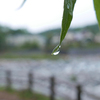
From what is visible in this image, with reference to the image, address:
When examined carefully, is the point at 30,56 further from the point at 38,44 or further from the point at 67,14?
the point at 67,14

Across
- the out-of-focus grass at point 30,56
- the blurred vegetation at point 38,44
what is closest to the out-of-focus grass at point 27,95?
the blurred vegetation at point 38,44

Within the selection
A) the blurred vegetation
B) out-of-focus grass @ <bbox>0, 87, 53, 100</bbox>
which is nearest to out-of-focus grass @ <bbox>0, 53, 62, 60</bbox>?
the blurred vegetation

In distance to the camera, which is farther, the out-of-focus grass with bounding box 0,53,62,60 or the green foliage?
the out-of-focus grass with bounding box 0,53,62,60

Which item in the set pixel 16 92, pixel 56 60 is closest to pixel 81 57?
pixel 56 60

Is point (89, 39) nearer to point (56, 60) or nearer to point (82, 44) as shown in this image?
point (82, 44)

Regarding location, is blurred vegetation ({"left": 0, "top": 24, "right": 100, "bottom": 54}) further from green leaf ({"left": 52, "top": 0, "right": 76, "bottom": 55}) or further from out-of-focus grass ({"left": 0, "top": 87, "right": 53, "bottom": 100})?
green leaf ({"left": 52, "top": 0, "right": 76, "bottom": 55})

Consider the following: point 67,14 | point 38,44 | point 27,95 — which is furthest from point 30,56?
point 67,14

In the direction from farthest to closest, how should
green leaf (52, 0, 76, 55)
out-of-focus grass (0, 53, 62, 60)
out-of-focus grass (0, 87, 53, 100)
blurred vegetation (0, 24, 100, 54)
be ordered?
out-of-focus grass (0, 53, 62, 60)
blurred vegetation (0, 24, 100, 54)
out-of-focus grass (0, 87, 53, 100)
green leaf (52, 0, 76, 55)

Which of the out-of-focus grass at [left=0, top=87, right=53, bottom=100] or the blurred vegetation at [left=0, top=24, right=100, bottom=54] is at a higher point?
the out-of-focus grass at [left=0, top=87, right=53, bottom=100]

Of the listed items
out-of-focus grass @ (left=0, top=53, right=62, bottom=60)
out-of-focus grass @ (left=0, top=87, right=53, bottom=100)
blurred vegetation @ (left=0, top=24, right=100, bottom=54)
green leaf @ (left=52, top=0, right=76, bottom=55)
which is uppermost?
green leaf @ (left=52, top=0, right=76, bottom=55)

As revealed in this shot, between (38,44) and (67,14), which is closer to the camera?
(67,14)

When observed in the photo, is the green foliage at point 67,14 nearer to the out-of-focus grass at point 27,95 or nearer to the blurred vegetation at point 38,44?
the out-of-focus grass at point 27,95
